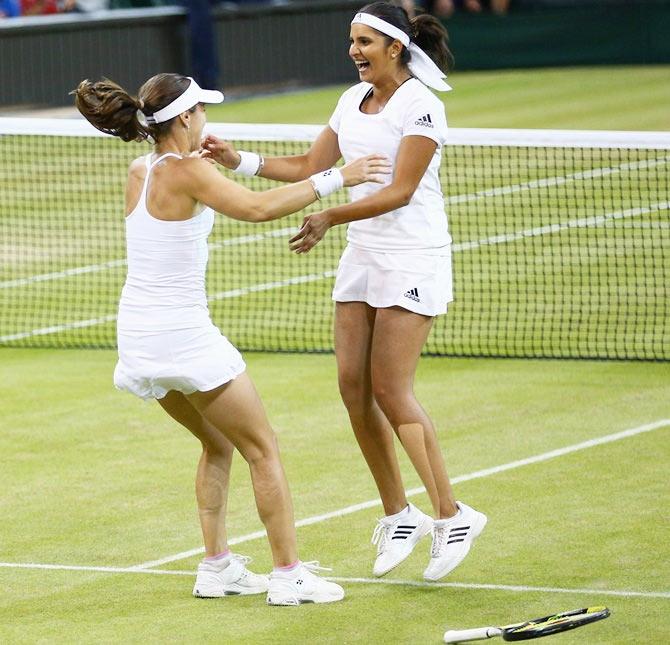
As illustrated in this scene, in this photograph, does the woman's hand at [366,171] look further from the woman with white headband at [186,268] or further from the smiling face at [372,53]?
the smiling face at [372,53]

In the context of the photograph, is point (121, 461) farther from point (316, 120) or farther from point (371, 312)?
point (316, 120)

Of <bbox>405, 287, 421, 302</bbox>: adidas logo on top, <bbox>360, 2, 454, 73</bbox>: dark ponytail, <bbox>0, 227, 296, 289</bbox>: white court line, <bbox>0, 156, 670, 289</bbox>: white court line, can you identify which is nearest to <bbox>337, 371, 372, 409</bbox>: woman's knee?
<bbox>405, 287, 421, 302</bbox>: adidas logo on top

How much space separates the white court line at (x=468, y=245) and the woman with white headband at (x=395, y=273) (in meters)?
5.86

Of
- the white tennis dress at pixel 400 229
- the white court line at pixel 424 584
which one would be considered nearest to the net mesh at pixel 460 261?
the white tennis dress at pixel 400 229

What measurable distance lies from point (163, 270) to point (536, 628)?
198 cm

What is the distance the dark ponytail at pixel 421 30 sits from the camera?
22.8 ft

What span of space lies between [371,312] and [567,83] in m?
24.1

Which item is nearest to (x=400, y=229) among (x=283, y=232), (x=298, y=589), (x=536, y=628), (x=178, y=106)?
(x=178, y=106)

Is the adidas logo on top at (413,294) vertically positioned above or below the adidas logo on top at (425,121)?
below

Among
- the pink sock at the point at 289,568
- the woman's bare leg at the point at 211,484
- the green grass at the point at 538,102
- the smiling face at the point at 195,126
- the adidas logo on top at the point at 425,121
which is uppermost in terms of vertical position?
the smiling face at the point at 195,126

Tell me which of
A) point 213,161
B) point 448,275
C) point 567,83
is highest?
point 213,161

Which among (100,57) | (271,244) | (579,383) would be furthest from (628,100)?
(579,383)

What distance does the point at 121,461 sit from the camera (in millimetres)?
8938

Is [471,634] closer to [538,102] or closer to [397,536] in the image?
[397,536]
